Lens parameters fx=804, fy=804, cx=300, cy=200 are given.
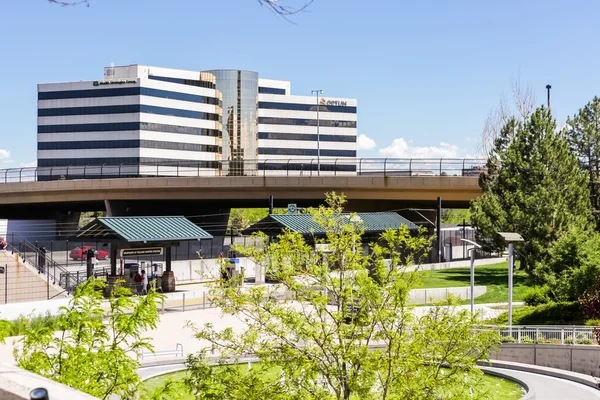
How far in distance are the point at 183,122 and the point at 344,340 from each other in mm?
118288

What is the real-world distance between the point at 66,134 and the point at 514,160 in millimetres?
92345

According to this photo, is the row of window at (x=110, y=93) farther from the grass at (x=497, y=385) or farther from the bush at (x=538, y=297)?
the grass at (x=497, y=385)

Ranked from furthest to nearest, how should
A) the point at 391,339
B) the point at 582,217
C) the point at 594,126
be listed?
1. the point at 594,126
2. the point at 582,217
3. the point at 391,339

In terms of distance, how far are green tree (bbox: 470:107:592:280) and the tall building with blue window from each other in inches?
2482

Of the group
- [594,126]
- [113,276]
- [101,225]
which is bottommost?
[113,276]

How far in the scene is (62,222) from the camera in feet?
291

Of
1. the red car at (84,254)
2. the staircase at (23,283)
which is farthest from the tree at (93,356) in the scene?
the red car at (84,254)

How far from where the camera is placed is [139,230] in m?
39.3

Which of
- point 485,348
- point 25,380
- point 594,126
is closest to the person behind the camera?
point 25,380

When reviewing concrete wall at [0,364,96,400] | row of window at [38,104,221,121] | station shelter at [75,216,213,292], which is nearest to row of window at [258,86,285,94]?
row of window at [38,104,221,121]

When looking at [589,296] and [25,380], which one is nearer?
[25,380]

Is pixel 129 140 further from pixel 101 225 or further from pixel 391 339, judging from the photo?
pixel 391 339

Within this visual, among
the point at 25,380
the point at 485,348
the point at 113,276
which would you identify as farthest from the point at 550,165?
the point at 25,380

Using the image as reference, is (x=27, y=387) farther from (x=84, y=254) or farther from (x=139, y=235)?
(x=84, y=254)
